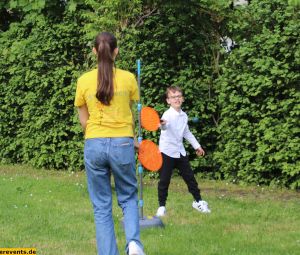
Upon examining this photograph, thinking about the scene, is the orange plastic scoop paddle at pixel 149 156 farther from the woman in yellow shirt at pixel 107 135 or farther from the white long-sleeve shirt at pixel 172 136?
the white long-sleeve shirt at pixel 172 136

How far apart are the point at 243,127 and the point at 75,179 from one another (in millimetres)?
3063

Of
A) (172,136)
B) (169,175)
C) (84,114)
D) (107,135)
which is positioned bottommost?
(169,175)

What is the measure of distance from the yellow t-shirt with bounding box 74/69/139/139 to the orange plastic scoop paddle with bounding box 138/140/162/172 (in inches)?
35.6

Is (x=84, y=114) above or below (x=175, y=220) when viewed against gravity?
above

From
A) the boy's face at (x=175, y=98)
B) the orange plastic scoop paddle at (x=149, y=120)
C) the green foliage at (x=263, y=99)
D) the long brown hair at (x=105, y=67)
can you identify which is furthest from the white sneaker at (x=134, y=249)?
the green foliage at (x=263, y=99)

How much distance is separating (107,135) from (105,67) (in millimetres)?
536

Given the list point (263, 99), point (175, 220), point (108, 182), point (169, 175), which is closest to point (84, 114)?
point (108, 182)

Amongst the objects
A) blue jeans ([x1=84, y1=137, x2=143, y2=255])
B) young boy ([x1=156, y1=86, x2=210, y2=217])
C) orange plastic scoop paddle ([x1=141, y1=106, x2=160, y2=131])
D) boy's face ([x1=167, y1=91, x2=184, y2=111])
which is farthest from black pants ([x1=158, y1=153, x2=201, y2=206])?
blue jeans ([x1=84, y1=137, x2=143, y2=255])

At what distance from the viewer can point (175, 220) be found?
7.23 m

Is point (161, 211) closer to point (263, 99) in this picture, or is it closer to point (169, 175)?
point (169, 175)

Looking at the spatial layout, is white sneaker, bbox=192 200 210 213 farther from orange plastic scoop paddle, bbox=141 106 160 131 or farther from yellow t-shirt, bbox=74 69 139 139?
yellow t-shirt, bbox=74 69 139 139

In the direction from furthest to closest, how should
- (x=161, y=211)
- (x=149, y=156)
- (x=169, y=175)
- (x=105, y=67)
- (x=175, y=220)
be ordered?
(x=169, y=175), (x=161, y=211), (x=175, y=220), (x=149, y=156), (x=105, y=67)

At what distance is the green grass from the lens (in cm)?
599

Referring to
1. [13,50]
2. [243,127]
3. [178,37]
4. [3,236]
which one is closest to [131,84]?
[3,236]
